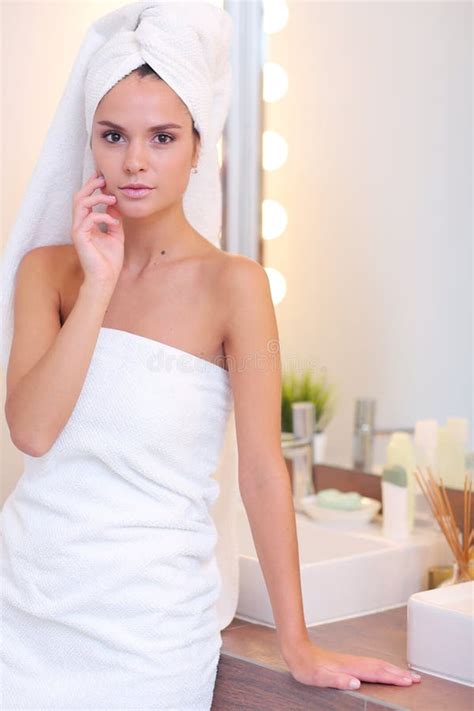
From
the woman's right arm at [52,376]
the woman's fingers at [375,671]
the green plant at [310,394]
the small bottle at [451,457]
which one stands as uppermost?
the woman's right arm at [52,376]

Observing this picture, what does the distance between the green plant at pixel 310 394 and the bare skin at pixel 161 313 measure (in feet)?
2.59

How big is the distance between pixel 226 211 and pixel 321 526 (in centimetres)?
82

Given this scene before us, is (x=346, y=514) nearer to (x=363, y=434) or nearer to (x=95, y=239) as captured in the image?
(x=363, y=434)

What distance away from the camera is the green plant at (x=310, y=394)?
2213 mm

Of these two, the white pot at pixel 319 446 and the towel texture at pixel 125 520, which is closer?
the towel texture at pixel 125 520

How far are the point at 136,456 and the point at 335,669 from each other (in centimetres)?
37

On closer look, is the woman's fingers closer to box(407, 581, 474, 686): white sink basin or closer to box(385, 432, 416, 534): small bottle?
box(407, 581, 474, 686): white sink basin

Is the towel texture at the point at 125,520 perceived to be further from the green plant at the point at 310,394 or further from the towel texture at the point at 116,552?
the green plant at the point at 310,394

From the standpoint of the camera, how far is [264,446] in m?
1.40

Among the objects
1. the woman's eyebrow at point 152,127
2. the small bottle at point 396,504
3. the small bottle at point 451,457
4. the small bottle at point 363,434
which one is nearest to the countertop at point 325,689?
the small bottle at point 396,504

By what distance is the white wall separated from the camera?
1957 mm

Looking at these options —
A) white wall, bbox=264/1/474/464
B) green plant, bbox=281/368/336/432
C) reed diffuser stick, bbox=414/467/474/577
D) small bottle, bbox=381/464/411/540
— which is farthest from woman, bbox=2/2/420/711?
green plant, bbox=281/368/336/432

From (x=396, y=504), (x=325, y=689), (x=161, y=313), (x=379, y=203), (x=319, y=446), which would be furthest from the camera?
(x=319, y=446)

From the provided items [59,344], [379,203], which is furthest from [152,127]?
[379,203]
